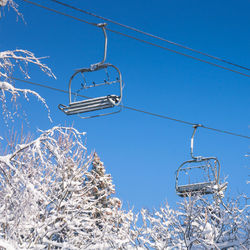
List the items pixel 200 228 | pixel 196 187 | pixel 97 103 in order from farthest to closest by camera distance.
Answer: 1. pixel 200 228
2. pixel 196 187
3. pixel 97 103

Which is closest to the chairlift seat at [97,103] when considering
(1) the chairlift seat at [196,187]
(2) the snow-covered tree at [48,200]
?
(2) the snow-covered tree at [48,200]

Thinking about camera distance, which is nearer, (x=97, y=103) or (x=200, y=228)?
(x=97, y=103)

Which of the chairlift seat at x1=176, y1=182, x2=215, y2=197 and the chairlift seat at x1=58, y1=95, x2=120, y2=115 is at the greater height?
the chairlift seat at x1=176, y1=182, x2=215, y2=197

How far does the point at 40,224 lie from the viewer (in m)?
13.7

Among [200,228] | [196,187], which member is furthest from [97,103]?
[200,228]

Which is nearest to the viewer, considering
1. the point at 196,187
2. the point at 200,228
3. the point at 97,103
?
the point at 97,103

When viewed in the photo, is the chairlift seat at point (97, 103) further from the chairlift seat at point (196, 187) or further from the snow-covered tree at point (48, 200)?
the chairlift seat at point (196, 187)

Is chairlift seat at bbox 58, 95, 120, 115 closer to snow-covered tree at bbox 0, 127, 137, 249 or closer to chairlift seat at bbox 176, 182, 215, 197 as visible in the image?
snow-covered tree at bbox 0, 127, 137, 249

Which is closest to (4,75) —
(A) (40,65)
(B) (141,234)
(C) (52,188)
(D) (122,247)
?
(A) (40,65)

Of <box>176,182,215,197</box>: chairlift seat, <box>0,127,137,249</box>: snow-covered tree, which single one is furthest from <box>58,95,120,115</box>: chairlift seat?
<box>176,182,215,197</box>: chairlift seat

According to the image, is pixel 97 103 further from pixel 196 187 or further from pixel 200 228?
pixel 200 228

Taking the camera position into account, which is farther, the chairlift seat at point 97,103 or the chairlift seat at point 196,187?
the chairlift seat at point 196,187

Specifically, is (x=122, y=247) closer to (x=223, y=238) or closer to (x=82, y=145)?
(x=223, y=238)

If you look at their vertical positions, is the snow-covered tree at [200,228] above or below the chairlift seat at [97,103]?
above
